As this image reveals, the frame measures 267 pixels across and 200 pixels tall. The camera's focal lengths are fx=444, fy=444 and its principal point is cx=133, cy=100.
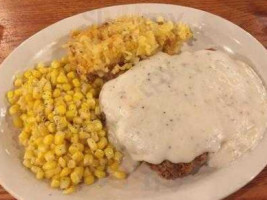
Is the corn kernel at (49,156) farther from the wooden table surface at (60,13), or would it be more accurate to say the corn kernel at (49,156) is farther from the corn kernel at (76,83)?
the wooden table surface at (60,13)

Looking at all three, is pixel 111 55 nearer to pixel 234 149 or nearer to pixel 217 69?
pixel 217 69

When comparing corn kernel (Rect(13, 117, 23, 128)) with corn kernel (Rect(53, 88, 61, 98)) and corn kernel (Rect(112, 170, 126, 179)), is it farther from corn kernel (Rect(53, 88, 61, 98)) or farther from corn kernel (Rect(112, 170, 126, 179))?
corn kernel (Rect(112, 170, 126, 179))

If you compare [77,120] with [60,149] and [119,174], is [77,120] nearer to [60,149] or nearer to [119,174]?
[60,149]

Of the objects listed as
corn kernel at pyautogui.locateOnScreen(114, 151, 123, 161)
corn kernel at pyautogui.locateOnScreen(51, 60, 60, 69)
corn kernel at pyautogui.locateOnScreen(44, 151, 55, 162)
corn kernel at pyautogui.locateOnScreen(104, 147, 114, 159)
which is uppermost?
corn kernel at pyautogui.locateOnScreen(51, 60, 60, 69)

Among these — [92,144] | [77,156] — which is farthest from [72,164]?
[92,144]

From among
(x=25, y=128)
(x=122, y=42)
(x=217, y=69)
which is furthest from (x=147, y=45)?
(x=25, y=128)

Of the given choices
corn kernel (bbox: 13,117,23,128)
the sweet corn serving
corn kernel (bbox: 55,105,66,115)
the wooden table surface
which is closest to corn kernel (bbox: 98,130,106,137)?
the sweet corn serving

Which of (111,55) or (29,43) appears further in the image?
(29,43)
